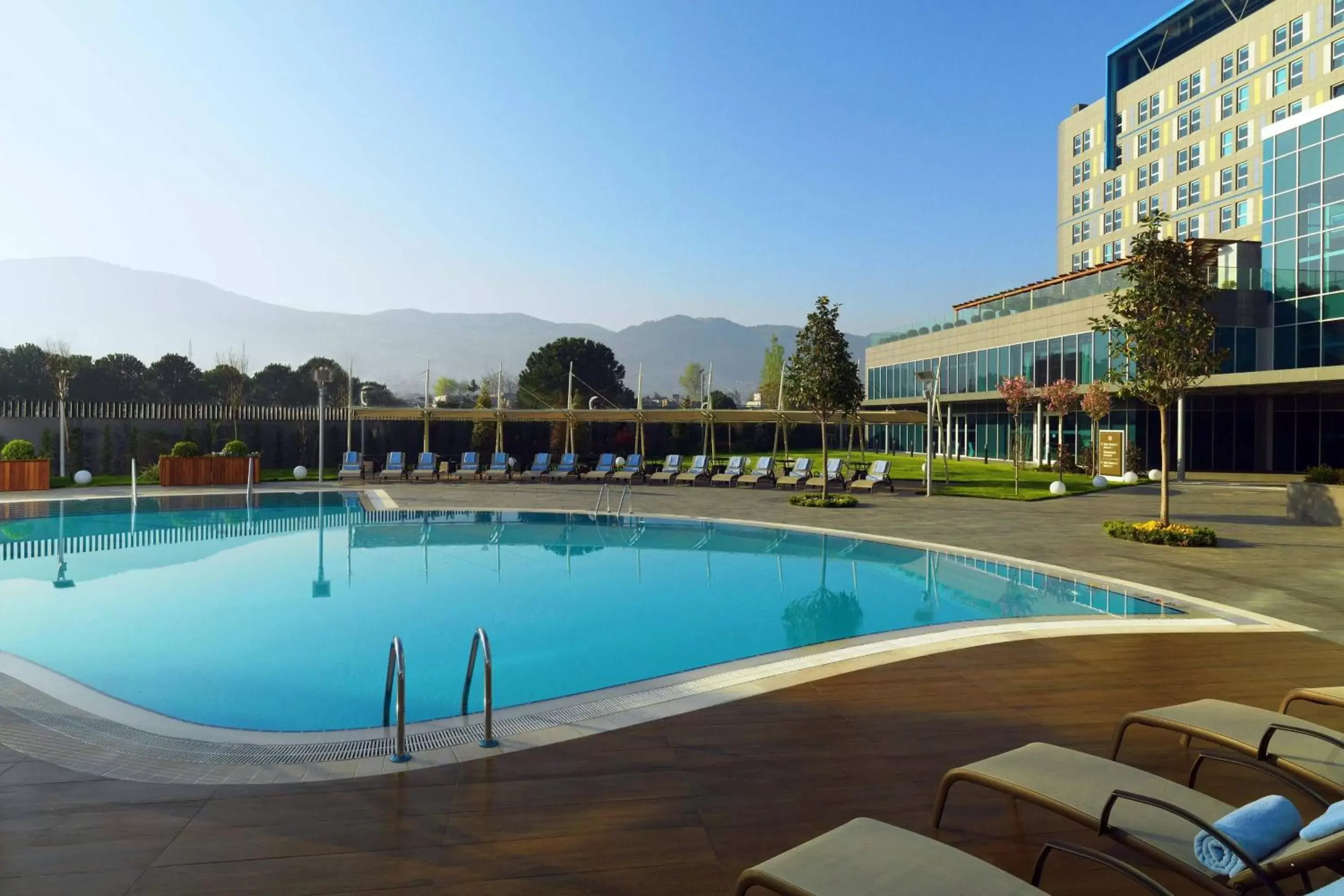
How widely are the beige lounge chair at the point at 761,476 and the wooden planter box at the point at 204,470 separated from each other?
1318cm

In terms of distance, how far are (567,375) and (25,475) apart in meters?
46.4

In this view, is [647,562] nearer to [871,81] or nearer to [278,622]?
[278,622]

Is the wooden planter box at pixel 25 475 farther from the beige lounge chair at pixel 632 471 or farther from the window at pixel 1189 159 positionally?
the window at pixel 1189 159

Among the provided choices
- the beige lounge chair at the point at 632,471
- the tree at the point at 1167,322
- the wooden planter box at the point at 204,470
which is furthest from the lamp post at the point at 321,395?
the tree at the point at 1167,322

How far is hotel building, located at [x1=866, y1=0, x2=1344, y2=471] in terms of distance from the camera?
2611 cm

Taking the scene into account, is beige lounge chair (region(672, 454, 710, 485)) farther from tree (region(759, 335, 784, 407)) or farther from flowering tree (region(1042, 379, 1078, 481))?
tree (region(759, 335, 784, 407))

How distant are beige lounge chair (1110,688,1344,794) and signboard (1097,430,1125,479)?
976 inches

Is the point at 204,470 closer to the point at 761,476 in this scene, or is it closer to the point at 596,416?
the point at 596,416

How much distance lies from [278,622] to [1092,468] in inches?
1066

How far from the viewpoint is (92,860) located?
3.18m

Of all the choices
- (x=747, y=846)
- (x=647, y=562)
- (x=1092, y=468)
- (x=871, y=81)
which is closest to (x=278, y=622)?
(x=647, y=562)

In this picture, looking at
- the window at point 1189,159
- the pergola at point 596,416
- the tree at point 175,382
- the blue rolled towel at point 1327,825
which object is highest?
the window at point 1189,159

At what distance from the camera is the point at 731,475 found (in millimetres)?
24219

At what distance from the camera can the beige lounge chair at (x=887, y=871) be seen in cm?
238
